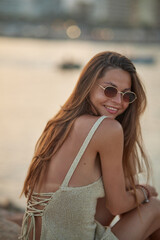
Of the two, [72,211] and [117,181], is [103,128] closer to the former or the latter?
[117,181]

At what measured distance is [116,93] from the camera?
2158 mm

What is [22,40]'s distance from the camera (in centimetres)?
8469

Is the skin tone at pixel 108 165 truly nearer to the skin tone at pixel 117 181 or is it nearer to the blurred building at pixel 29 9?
the skin tone at pixel 117 181

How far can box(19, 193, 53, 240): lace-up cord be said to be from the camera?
2023 mm

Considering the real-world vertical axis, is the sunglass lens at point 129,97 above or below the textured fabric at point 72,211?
above

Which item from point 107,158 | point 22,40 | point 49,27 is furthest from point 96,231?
point 49,27

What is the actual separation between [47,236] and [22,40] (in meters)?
85.1

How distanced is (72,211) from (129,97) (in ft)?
2.17

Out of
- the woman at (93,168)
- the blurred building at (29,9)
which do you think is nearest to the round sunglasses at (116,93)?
the woman at (93,168)

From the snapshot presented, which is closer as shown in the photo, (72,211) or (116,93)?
(72,211)

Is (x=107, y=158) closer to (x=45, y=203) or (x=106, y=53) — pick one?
(x=45, y=203)

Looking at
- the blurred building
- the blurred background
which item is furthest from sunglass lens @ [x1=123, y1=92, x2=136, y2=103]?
the blurred building

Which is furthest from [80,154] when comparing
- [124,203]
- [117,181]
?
[124,203]

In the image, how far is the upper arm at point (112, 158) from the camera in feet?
6.39
